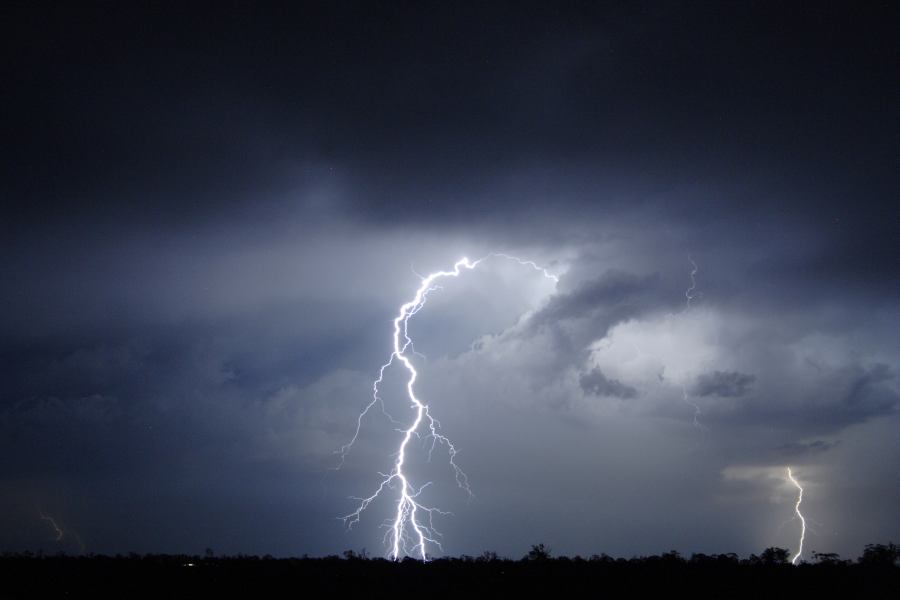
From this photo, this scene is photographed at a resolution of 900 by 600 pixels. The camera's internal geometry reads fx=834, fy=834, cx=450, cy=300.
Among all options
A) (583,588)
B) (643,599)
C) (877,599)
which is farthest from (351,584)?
→ (877,599)

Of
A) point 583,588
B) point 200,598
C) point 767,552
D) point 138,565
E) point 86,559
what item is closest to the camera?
point 200,598

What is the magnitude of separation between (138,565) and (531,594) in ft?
54.6

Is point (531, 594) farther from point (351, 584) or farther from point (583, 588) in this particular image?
point (351, 584)

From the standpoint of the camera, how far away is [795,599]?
28.4 meters

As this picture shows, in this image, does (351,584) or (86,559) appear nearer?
(351,584)

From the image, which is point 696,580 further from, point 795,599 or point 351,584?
point 351,584

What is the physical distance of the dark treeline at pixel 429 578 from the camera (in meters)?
28.9

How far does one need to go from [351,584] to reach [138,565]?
406 inches

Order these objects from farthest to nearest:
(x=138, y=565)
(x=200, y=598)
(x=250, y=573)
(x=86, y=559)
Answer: (x=86, y=559) < (x=138, y=565) < (x=250, y=573) < (x=200, y=598)

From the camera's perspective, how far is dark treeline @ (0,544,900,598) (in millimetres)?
28891

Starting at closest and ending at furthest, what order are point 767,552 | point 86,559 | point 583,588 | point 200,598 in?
point 200,598, point 583,588, point 86,559, point 767,552

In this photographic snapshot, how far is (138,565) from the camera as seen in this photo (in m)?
34.5

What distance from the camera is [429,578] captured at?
31.8 m

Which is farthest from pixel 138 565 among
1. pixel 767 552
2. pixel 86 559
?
pixel 767 552
